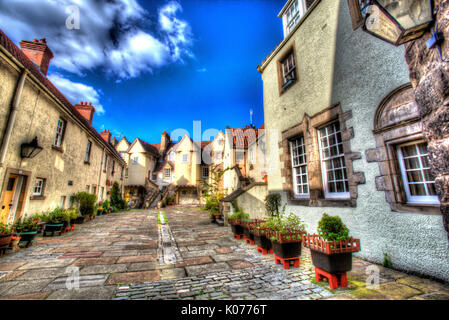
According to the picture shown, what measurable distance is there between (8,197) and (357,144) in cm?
1094

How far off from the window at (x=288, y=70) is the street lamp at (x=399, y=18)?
4675mm

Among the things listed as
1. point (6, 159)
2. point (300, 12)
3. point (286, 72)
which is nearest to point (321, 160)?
point (286, 72)

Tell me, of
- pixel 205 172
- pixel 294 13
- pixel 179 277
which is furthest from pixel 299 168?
pixel 205 172

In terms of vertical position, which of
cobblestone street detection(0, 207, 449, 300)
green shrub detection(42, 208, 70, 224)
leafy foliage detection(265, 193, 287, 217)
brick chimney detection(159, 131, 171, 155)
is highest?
brick chimney detection(159, 131, 171, 155)

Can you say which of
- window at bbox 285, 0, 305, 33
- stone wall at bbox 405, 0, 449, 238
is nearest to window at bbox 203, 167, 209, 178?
window at bbox 285, 0, 305, 33

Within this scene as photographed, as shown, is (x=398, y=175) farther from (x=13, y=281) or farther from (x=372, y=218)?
(x=13, y=281)

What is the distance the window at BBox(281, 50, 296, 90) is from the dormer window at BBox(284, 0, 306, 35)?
972mm

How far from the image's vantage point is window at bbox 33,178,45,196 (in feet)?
26.2

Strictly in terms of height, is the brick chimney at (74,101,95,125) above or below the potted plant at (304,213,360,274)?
above

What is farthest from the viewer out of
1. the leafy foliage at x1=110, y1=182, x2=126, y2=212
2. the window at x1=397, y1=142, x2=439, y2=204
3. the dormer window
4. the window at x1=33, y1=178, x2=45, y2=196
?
the leafy foliage at x1=110, y1=182, x2=126, y2=212

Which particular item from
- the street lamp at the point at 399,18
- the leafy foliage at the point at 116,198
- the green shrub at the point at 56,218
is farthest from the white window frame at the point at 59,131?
the street lamp at the point at 399,18

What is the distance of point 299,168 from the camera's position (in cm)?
678

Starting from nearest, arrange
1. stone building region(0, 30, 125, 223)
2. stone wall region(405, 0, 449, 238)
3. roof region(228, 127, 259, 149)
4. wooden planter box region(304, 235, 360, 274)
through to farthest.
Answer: stone wall region(405, 0, 449, 238), wooden planter box region(304, 235, 360, 274), stone building region(0, 30, 125, 223), roof region(228, 127, 259, 149)

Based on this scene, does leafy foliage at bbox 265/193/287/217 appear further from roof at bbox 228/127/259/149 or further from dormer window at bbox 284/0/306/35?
roof at bbox 228/127/259/149
